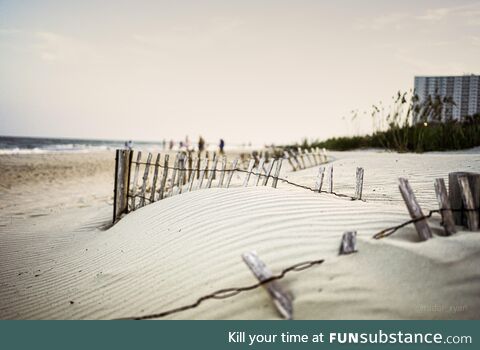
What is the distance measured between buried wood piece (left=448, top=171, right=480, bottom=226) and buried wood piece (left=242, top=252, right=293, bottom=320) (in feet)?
5.46

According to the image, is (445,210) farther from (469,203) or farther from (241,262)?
(241,262)

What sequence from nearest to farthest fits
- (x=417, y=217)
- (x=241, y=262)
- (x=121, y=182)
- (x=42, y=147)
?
(x=417, y=217)
(x=241, y=262)
(x=121, y=182)
(x=42, y=147)

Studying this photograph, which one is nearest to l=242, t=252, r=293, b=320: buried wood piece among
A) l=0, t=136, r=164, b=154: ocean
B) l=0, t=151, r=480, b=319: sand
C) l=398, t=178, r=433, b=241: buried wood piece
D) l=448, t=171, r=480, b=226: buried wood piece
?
l=0, t=151, r=480, b=319: sand

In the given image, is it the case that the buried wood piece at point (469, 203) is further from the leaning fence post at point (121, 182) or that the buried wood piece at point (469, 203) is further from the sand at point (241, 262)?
the leaning fence post at point (121, 182)

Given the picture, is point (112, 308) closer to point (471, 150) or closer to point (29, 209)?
point (29, 209)

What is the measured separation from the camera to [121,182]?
605 cm

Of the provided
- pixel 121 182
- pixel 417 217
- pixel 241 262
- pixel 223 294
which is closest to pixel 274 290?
pixel 223 294

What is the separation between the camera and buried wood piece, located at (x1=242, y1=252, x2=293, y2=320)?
2.26 metres

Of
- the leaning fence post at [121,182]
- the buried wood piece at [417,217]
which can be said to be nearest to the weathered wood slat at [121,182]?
the leaning fence post at [121,182]

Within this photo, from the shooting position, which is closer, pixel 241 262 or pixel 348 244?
pixel 348 244

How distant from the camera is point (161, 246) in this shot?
3.82m

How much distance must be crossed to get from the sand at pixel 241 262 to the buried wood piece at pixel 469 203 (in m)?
0.16

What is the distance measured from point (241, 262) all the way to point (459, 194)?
1.91m
